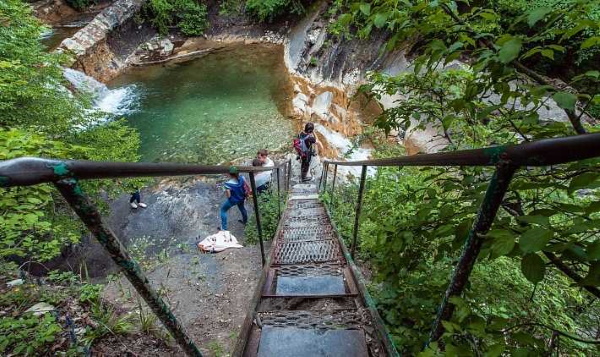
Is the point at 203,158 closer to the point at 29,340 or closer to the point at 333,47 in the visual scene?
the point at 333,47

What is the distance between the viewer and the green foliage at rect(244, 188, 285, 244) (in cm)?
564

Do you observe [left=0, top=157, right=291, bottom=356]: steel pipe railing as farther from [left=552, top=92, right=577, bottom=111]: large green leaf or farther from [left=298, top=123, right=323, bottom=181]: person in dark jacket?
[left=298, top=123, right=323, bottom=181]: person in dark jacket

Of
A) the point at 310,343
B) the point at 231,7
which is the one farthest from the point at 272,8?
the point at 310,343

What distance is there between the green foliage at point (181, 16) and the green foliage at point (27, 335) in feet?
Result: 70.1

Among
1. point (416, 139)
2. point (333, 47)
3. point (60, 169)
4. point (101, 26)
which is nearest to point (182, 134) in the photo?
point (333, 47)

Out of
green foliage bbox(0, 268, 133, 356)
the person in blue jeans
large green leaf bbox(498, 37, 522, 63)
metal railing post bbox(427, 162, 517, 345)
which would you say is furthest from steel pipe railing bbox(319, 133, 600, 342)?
the person in blue jeans

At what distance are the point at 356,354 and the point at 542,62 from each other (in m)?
8.10

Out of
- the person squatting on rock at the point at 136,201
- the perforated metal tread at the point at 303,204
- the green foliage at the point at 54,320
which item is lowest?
the person squatting on rock at the point at 136,201

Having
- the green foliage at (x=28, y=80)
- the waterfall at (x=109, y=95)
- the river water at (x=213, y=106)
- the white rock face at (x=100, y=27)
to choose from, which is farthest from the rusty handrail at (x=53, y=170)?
the white rock face at (x=100, y=27)

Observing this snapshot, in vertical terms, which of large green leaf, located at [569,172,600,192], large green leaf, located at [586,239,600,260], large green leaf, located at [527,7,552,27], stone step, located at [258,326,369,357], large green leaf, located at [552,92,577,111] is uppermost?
large green leaf, located at [527,7,552,27]

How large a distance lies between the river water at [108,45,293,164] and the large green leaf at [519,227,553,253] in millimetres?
9800

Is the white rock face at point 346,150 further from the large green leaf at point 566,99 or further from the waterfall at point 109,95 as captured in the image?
the waterfall at point 109,95

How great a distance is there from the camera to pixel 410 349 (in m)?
1.84

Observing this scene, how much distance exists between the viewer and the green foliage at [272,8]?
1650 centimetres
